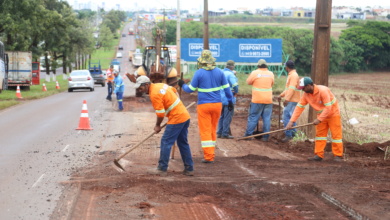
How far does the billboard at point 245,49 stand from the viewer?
3525cm

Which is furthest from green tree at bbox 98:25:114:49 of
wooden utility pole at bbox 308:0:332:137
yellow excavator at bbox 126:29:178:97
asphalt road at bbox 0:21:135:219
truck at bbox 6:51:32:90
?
wooden utility pole at bbox 308:0:332:137

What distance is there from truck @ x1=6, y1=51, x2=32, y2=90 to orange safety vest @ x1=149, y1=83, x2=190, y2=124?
32357 millimetres

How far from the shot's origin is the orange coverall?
10.8 m

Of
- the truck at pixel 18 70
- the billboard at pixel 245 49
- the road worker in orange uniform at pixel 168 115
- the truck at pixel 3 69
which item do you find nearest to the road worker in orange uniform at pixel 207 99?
the road worker in orange uniform at pixel 168 115

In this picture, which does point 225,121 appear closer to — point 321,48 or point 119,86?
point 321,48

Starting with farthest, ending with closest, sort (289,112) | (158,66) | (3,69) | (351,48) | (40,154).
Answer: (351,48) → (3,69) → (158,66) → (289,112) → (40,154)

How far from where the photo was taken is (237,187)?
27.5 feet

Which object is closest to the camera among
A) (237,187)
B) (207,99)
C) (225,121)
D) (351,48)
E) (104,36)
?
(237,187)

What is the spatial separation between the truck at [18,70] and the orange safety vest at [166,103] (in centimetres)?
3236

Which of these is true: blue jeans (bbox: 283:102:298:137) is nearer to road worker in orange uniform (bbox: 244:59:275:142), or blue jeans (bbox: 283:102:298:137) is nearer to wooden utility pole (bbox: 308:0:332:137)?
road worker in orange uniform (bbox: 244:59:275:142)

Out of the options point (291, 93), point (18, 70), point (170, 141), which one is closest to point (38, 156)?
point (170, 141)

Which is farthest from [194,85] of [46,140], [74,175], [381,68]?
[381,68]

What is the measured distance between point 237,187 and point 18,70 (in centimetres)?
3387

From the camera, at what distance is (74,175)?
30.5 feet
